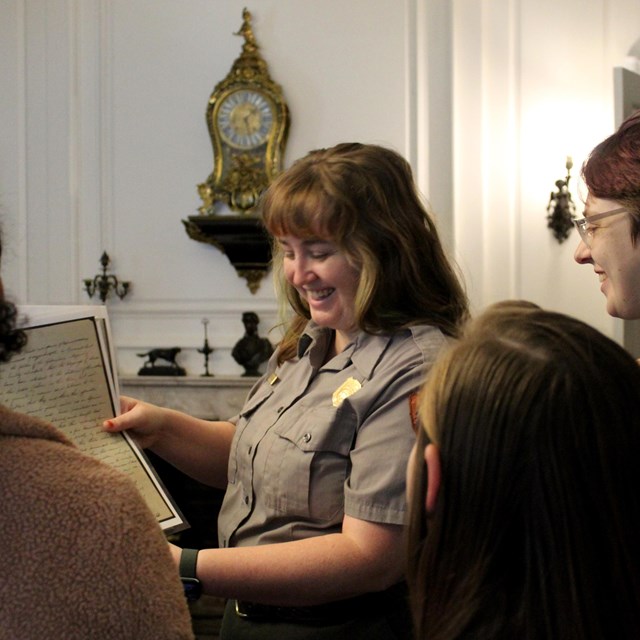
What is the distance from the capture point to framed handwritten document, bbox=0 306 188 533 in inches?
56.4

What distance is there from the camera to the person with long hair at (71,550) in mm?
853

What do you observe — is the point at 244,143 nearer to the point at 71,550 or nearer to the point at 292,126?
the point at 292,126

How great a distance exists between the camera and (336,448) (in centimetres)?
157

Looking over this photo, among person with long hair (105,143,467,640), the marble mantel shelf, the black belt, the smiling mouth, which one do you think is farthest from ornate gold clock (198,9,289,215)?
the black belt

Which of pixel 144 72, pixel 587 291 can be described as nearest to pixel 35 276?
pixel 144 72

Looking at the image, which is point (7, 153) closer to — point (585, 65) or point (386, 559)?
point (585, 65)

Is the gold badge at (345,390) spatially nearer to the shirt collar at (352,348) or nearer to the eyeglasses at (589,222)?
the shirt collar at (352,348)

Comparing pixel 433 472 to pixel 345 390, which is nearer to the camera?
pixel 433 472

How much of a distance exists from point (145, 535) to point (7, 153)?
437cm

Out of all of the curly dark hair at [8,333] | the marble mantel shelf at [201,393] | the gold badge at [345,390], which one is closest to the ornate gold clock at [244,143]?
the marble mantel shelf at [201,393]

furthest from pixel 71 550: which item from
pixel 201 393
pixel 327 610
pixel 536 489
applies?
pixel 201 393

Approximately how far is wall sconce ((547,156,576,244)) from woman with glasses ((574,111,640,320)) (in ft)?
9.65

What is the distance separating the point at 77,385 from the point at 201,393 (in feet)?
9.65

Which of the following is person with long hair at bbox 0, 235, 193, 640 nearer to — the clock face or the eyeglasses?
the eyeglasses
